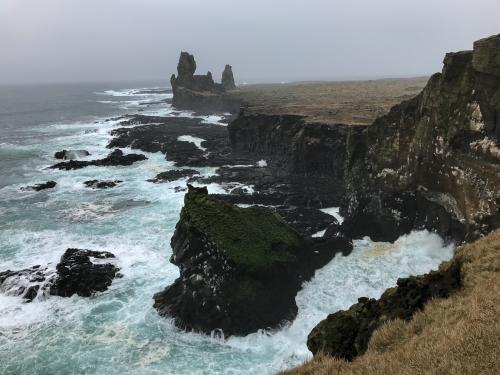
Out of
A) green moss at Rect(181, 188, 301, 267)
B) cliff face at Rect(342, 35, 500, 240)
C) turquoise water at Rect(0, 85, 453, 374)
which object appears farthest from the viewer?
green moss at Rect(181, 188, 301, 267)

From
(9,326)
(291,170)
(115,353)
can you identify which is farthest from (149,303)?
(291,170)

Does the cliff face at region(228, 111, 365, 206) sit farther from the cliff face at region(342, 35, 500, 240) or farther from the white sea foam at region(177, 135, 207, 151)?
the white sea foam at region(177, 135, 207, 151)

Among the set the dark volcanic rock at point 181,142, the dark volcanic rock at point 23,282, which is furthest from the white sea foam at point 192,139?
the dark volcanic rock at point 23,282

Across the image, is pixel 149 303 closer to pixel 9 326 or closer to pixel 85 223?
pixel 9 326

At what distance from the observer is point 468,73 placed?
29453mm

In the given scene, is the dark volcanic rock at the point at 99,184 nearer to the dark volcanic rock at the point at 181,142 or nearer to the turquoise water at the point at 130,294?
the turquoise water at the point at 130,294

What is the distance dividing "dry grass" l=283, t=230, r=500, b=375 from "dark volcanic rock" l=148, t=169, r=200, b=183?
46.3m

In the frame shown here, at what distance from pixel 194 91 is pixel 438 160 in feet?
425

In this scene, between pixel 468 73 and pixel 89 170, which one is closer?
pixel 468 73

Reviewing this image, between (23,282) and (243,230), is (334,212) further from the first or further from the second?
(23,282)

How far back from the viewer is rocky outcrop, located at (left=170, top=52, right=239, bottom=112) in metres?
A: 141

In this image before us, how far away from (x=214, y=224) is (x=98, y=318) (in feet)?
30.3

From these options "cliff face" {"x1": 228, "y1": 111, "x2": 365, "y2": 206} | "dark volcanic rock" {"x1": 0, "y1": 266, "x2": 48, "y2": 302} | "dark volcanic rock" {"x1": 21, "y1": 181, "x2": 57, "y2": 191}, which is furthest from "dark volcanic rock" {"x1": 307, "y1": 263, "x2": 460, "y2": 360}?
"dark volcanic rock" {"x1": 21, "y1": 181, "x2": 57, "y2": 191}

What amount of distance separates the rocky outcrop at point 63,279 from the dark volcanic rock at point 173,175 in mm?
25466
